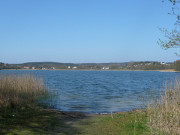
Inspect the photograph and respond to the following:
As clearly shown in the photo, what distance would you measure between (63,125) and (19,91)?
227 inches

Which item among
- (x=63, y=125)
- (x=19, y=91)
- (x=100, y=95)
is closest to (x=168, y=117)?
(x=63, y=125)

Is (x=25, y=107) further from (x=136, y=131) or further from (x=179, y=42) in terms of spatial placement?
(x=179, y=42)

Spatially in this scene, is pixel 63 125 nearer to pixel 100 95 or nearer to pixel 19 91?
pixel 19 91

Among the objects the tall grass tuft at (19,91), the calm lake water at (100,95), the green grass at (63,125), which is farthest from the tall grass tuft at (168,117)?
the tall grass tuft at (19,91)

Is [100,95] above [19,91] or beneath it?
beneath

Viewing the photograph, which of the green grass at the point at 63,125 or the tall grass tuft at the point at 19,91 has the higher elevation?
the tall grass tuft at the point at 19,91

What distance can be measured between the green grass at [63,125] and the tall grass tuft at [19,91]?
1415mm

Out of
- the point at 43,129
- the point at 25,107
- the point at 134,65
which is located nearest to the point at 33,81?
the point at 25,107

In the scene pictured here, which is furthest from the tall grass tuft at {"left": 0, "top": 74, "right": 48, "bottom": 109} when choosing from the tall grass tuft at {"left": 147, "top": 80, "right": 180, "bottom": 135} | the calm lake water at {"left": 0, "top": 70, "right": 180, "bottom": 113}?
the tall grass tuft at {"left": 147, "top": 80, "right": 180, "bottom": 135}

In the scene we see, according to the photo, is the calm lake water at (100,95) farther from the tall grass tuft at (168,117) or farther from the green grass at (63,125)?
the green grass at (63,125)

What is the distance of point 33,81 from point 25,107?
503 cm

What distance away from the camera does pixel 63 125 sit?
9.44 metres

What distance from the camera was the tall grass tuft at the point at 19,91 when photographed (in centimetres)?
1184

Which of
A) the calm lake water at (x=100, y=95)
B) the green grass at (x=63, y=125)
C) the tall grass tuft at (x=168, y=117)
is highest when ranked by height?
the tall grass tuft at (x=168, y=117)
